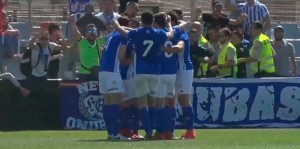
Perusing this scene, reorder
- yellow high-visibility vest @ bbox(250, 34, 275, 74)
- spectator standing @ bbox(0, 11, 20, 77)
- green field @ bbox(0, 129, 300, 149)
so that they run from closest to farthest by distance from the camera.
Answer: green field @ bbox(0, 129, 300, 149)
yellow high-visibility vest @ bbox(250, 34, 275, 74)
spectator standing @ bbox(0, 11, 20, 77)

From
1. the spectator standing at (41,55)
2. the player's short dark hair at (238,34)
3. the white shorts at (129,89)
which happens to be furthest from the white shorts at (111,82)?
the player's short dark hair at (238,34)

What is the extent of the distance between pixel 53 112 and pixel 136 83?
440 cm

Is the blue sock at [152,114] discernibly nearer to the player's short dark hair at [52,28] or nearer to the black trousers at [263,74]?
the black trousers at [263,74]

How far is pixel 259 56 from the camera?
928 inches

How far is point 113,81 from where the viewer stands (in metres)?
18.8

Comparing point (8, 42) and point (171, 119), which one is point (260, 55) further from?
point (8, 42)

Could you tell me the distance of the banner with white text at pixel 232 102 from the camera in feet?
75.5

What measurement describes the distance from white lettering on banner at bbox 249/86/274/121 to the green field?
103 centimetres

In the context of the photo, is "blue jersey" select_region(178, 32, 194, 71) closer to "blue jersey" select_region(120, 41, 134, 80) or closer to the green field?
"blue jersey" select_region(120, 41, 134, 80)

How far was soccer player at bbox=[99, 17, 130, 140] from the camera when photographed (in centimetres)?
1877

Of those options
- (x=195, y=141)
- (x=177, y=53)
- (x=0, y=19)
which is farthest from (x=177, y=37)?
(x=0, y=19)

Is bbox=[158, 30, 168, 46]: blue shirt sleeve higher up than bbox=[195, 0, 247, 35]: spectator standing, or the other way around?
bbox=[158, 30, 168, 46]: blue shirt sleeve

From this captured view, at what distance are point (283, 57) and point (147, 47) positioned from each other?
21.0ft

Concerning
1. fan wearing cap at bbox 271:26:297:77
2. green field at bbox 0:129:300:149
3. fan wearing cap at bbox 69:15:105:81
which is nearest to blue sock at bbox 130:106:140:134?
green field at bbox 0:129:300:149
